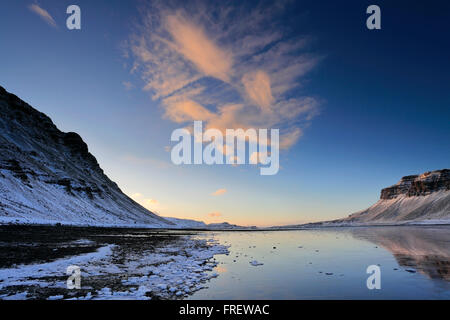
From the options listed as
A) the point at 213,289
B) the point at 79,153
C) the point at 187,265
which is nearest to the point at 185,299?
the point at 213,289

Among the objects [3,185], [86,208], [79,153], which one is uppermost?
[79,153]

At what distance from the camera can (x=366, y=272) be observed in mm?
16312

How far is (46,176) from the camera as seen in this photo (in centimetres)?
10100

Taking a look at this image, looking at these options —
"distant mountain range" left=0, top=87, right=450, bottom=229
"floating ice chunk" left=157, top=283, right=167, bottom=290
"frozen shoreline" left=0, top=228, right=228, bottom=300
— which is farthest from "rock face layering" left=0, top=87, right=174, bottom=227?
"floating ice chunk" left=157, top=283, right=167, bottom=290

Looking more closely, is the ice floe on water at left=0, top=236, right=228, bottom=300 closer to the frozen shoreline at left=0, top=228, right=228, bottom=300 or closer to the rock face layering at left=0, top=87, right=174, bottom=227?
the frozen shoreline at left=0, top=228, right=228, bottom=300

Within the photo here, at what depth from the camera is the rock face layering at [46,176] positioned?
240ft

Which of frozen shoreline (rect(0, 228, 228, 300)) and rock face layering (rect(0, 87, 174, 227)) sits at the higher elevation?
rock face layering (rect(0, 87, 174, 227))

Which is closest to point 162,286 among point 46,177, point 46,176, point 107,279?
point 107,279

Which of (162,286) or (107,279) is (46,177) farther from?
(162,286)

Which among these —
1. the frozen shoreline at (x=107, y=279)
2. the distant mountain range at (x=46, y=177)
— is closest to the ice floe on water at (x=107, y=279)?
the frozen shoreline at (x=107, y=279)

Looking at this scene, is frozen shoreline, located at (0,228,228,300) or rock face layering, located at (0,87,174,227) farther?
rock face layering, located at (0,87,174,227)

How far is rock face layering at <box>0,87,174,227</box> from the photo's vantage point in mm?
73062
